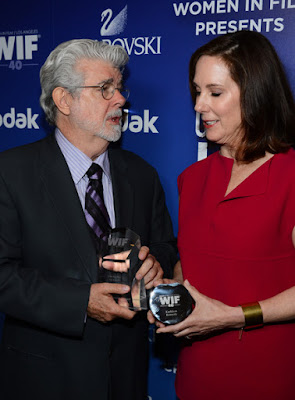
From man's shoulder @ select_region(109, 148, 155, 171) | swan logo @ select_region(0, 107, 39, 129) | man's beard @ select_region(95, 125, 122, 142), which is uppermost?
swan logo @ select_region(0, 107, 39, 129)

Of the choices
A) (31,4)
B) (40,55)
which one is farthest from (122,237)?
(31,4)

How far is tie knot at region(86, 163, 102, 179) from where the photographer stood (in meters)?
2.00

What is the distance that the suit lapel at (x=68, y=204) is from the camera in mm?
1810

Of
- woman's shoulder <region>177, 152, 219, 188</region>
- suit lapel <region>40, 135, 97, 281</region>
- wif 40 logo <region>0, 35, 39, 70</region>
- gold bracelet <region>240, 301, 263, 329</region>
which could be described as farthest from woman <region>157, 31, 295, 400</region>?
wif 40 logo <region>0, 35, 39, 70</region>

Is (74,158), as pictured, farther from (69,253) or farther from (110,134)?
(69,253)

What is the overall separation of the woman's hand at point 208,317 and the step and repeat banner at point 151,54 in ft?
3.12

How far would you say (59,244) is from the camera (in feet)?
5.96

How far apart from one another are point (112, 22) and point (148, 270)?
4.90ft

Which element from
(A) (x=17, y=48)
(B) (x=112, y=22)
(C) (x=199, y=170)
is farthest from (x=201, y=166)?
(A) (x=17, y=48)

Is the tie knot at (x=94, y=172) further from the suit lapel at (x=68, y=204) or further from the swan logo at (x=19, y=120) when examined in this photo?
the swan logo at (x=19, y=120)

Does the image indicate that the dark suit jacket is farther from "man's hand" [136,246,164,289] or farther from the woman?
the woman

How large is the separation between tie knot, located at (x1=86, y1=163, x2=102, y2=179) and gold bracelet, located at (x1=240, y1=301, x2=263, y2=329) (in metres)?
0.85

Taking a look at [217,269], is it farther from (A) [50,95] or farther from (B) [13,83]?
(B) [13,83]

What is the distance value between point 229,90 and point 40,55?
57.4 inches
